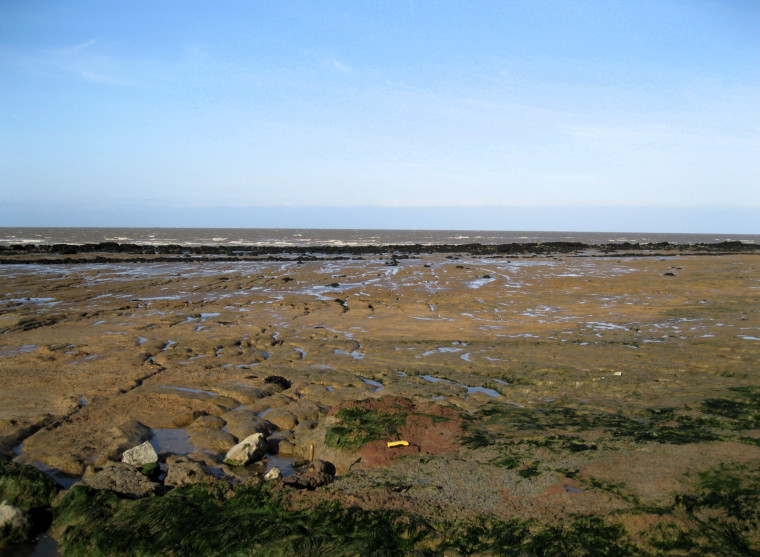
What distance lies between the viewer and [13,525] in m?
4.79

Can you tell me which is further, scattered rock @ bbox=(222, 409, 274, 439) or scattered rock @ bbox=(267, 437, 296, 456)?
scattered rock @ bbox=(222, 409, 274, 439)

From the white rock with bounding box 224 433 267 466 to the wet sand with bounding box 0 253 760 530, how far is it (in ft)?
0.78

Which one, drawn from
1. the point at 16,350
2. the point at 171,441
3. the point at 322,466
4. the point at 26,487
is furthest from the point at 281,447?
the point at 16,350

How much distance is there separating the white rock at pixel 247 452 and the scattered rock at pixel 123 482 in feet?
3.44

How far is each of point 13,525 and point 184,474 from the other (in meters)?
1.55

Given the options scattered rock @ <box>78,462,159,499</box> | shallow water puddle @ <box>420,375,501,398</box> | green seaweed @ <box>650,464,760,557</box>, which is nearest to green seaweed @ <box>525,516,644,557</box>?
green seaweed @ <box>650,464,760,557</box>

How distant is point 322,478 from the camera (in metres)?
5.55

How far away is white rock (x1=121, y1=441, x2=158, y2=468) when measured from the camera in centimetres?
604

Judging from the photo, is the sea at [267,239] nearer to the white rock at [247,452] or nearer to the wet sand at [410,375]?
the wet sand at [410,375]

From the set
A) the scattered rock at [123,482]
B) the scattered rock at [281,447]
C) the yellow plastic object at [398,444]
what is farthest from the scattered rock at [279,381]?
the scattered rock at [123,482]

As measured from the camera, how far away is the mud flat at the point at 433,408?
462 centimetres

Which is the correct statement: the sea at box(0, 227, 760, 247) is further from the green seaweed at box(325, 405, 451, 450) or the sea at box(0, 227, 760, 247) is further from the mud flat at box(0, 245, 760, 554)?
the green seaweed at box(325, 405, 451, 450)

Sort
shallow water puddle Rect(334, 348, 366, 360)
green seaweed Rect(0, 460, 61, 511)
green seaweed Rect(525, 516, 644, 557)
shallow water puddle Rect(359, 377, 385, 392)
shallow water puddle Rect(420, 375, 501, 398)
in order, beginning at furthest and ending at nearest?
shallow water puddle Rect(334, 348, 366, 360) < shallow water puddle Rect(359, 377, 385, 392) < shallow water puddle Rect(420, 375, 501, 398) < green seaweed Rect(0, 460, 61, 511) < green seaweed Rect(525, 516, 644, 557)

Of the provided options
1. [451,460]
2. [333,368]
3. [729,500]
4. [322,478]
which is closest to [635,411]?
[729,500]
